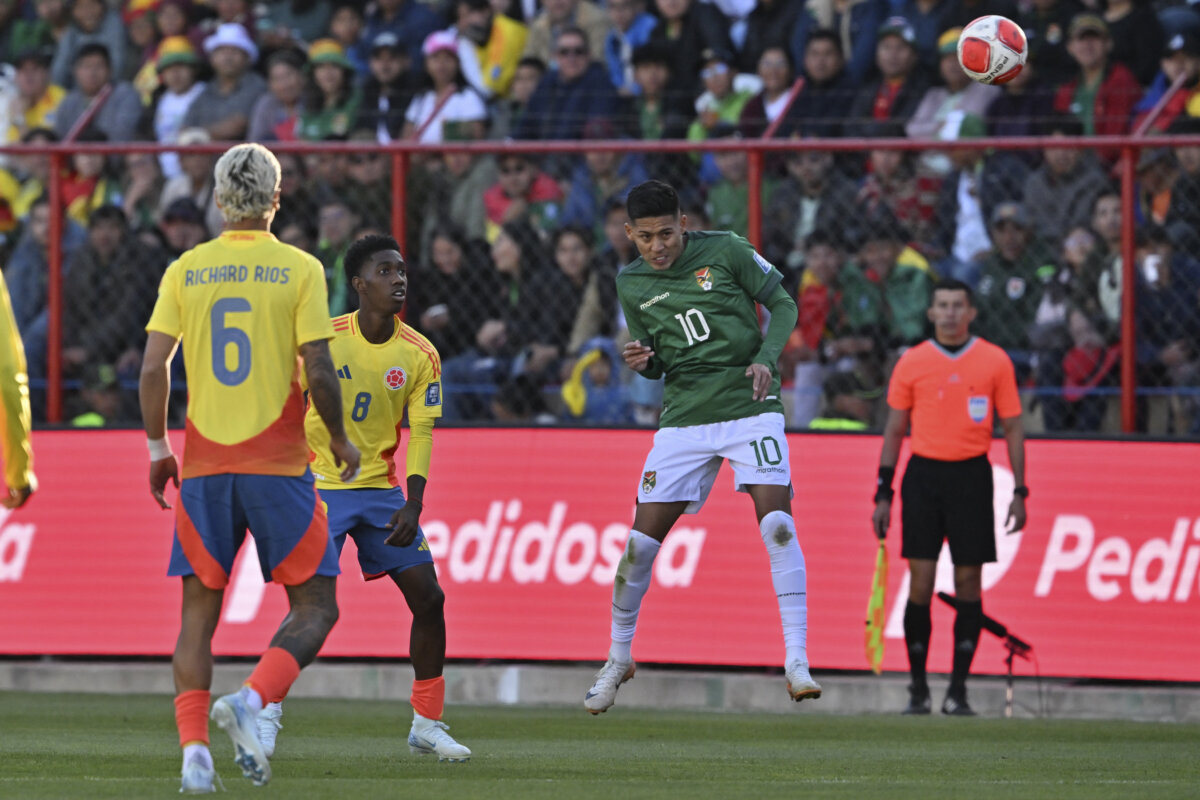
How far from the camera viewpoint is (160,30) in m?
18.4

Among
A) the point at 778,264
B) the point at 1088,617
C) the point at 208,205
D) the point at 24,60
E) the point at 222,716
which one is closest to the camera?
the point at 222,716

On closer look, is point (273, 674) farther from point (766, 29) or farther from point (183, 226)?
point (766, 29)

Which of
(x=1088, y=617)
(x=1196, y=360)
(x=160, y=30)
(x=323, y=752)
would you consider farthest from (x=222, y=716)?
(x=160, y=30)

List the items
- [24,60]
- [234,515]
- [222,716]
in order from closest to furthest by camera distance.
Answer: [222,716] < [234,515] < [24,60]

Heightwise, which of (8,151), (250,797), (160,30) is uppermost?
(160,30)

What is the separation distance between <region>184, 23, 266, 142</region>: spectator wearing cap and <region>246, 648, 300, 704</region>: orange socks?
10282 millimetres

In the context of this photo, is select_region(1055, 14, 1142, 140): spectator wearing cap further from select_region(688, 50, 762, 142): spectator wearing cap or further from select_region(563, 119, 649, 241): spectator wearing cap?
select_region(563, 119, 649, 241): spectator wearing cap

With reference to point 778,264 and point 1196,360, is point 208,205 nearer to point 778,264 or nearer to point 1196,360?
point 778,264

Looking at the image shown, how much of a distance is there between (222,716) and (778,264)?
7.62 meters

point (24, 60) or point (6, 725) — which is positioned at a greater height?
point (24, 60)

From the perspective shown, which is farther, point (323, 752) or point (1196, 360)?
point (1196, 360)

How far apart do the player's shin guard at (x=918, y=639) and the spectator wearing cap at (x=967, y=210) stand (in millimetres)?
2620

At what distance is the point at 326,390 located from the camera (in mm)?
6805

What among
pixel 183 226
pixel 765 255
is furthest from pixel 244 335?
pixel 183 226
